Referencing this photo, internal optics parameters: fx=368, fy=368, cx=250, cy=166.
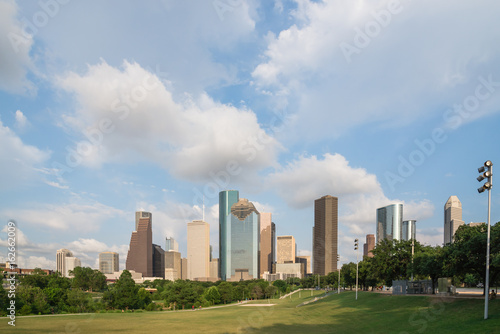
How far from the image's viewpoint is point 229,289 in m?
124

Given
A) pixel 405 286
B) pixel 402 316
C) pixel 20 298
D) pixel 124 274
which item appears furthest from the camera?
pixel 124 274

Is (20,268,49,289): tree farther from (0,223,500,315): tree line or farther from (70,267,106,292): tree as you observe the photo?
(70,267,106,292): tree

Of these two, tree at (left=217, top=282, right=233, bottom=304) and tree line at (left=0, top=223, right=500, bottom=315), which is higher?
tree line at (left=0, top=223, right=500, bottom=315)

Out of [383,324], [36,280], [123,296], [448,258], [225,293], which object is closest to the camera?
[383,324]

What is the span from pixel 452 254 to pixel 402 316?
982 centimetres

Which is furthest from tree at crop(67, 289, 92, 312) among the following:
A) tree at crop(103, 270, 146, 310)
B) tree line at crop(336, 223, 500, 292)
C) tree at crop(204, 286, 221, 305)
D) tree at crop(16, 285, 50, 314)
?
tree line at crop(336, 223, 500, 292)

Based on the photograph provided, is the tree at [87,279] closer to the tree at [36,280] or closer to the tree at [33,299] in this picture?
the tree at [36,280]

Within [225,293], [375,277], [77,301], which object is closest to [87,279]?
[225,293]

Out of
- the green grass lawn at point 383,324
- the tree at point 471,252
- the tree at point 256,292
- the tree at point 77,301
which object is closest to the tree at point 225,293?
the tree at point 256,292

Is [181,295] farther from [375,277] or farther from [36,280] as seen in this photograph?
[36,280]

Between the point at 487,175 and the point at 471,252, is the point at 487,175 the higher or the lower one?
the higher one

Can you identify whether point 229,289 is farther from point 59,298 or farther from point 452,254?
point 452,254

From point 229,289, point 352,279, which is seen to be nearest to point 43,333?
point 229,289

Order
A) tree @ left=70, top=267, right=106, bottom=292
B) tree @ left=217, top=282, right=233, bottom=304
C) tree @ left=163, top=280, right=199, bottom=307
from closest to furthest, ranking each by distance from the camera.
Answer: tree @ left=163, top=280, right=199, bottom=307, tree @ left=217, top=282, right=233, bottom=304, tree @ left=70, top=267, right=106, bottom=292
